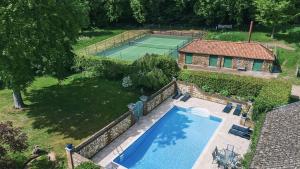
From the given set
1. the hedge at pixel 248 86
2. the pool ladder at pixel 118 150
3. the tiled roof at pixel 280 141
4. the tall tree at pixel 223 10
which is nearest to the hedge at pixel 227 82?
the hedge at pixel 248 86

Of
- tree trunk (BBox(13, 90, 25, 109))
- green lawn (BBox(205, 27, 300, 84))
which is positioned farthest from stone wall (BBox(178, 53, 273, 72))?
tree trunk (BBox(13, 90, 25, 109))

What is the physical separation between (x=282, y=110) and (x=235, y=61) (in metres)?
19.9

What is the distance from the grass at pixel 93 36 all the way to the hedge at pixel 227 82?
2523 centimetres

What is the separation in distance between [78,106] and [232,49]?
70.8ft

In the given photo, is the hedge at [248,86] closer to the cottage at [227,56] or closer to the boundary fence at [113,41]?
the cottage at [227,56]

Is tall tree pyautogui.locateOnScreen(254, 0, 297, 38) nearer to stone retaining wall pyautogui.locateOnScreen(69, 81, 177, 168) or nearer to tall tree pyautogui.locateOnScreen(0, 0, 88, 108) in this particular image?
stone retaining wall pyautogui.locateOnScreen(69, 81, 177, 168)

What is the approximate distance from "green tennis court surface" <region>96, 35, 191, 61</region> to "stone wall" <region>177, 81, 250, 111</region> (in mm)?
13746

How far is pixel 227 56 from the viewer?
123 ft

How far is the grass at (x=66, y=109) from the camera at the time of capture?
22719mm

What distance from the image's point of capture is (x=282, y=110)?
60.4ft

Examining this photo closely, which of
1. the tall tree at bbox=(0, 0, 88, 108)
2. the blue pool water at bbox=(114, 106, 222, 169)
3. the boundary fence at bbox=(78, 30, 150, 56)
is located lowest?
the blue pool water at bbox=(114, 106, 222, 169)

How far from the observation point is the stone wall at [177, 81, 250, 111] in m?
28.6

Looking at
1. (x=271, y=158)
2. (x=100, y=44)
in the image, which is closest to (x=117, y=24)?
(x=100, y=44)

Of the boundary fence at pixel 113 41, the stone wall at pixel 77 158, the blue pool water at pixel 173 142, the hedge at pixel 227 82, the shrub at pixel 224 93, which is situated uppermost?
the boundary fence at pixel 113 41
